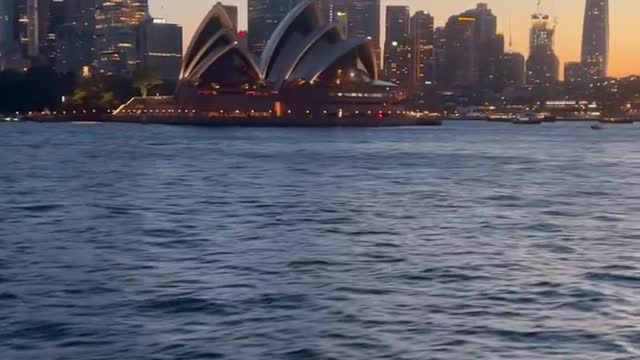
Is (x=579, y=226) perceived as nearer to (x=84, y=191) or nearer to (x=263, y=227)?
(x=263, y=227)

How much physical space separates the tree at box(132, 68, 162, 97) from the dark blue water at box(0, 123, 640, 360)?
249ft

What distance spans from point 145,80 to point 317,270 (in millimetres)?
91627

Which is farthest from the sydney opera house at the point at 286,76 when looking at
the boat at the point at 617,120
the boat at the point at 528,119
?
the boat at the point at 617,120

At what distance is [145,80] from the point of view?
102m

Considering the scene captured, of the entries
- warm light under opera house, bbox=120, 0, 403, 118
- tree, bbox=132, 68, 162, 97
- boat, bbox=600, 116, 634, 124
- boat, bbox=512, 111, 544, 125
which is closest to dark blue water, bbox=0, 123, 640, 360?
warm light under opera house, bbox=120, 0, 403, 118

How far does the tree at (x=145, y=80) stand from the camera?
102 metres

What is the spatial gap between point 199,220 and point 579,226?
631 cm

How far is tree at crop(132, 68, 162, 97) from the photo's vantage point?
336ft

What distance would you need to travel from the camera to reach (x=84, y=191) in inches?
969

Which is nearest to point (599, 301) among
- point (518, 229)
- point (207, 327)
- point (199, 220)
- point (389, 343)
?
point (389, 343)

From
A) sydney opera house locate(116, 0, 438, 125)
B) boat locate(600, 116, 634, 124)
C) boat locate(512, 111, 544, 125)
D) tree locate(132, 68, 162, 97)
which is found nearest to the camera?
sydney opera house locate(116, 0, 438, 125)

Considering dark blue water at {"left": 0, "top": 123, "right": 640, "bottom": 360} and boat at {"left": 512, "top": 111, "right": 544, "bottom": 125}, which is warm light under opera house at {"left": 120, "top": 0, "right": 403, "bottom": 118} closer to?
boat at {"left": 512, "top": 111, "right": 544, "bottom": 125}

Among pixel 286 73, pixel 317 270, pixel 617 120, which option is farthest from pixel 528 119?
pixel 317 270

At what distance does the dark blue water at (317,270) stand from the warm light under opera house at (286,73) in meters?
52.9
